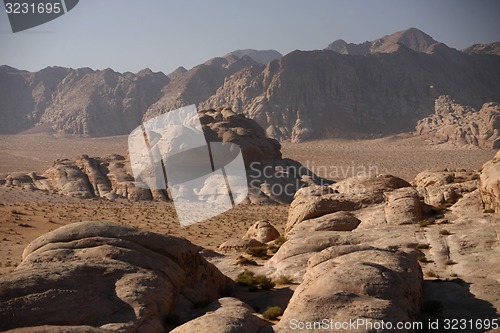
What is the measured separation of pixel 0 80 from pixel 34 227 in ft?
622

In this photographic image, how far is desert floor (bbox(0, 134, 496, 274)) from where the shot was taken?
106 feet

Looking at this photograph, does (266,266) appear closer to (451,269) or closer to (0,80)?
(451,269)

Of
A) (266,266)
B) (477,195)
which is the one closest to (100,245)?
(266,266)

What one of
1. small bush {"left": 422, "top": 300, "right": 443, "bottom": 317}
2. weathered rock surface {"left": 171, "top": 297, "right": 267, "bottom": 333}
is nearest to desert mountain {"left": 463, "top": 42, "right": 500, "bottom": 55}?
small bush {"left": 422, "top": 300, "right": 443, "bottom": 317}

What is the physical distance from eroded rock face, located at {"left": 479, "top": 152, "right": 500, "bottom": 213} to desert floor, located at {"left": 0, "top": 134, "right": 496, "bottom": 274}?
15544 millimetres

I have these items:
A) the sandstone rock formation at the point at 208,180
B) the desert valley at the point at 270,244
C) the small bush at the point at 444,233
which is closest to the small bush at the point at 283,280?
the desert valley at the point at 270,244

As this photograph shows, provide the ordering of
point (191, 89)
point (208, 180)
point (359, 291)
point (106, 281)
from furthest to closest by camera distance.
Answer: point (191, 89) → point (208, 180) → point (106, 281) → point (359, 291)

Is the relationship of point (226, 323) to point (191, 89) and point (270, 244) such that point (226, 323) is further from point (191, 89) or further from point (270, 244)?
point (191, 89)

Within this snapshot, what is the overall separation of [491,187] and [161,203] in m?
34.1

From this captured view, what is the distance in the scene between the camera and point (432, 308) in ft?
36.2

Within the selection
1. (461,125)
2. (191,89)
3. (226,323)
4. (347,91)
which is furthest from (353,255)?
(191,89)

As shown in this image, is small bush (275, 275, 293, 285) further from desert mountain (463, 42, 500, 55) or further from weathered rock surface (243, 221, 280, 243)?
desert mountain (463, 42, 500, 55)

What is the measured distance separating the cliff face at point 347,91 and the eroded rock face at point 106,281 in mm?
103970

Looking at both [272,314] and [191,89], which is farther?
[191,89]
